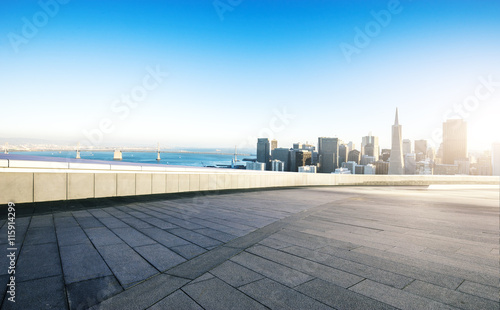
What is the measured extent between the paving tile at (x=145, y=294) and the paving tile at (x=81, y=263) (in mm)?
606

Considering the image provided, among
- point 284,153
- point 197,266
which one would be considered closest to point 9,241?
point 197,266

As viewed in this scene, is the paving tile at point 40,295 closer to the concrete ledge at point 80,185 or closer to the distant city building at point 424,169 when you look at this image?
the concrete ledge at point 80,185

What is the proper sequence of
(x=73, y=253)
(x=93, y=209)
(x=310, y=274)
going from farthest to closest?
(x=93, y=209)
(x=73, y=253)
(x=310, y=274)

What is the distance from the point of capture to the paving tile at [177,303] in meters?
2.46

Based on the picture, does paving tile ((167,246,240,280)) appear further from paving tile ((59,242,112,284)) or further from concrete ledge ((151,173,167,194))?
concrete ledge ((151,173,167,194))

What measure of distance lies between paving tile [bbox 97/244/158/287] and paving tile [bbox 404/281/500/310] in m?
3.13

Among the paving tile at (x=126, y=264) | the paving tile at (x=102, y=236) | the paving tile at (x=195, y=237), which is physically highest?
the paving tile at (x=102, y=236)

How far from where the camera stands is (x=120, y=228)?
509 centimetres

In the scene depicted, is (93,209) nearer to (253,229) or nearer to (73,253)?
(73,253)

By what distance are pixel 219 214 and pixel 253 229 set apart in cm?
165

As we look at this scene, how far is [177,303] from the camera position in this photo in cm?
253

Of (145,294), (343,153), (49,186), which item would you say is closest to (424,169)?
(49,186)

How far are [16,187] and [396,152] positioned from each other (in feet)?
362

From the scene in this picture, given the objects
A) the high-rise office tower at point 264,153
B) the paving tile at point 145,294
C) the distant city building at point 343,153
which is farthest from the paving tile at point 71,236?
the distant city building at point 343,153
